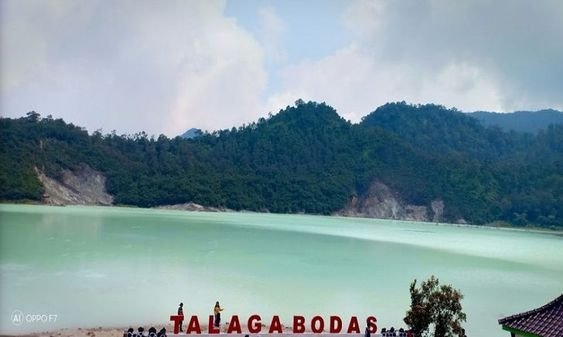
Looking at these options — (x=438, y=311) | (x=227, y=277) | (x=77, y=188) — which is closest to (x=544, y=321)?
(x=438, y=311)

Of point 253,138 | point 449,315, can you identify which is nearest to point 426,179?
point 253,138

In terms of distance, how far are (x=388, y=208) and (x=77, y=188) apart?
6371cm

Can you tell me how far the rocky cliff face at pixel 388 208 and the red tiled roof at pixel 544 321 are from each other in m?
119

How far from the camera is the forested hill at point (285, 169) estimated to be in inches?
4161

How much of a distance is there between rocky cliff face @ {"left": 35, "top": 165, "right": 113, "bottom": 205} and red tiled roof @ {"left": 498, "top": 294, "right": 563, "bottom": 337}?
89.7 meters

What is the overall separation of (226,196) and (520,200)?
62.2m

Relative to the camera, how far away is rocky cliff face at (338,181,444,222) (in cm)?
12838

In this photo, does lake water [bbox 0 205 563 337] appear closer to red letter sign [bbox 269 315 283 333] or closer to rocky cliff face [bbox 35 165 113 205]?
red letter sign [bbox 269 315 283 333]

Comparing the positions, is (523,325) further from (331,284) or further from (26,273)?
(26,273)

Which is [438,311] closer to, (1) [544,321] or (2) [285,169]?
(1) [544,321]

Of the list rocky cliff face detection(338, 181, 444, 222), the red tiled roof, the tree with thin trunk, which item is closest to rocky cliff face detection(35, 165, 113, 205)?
rocky cliff face detection(338, 181, 444, 222)

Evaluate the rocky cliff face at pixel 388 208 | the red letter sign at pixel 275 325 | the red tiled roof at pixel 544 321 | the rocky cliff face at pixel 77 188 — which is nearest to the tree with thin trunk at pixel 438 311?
the red letter sign at pixel 275 325

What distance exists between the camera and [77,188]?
337 ft

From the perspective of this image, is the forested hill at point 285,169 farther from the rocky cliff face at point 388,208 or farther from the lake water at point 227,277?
the lake water at point 227,277
